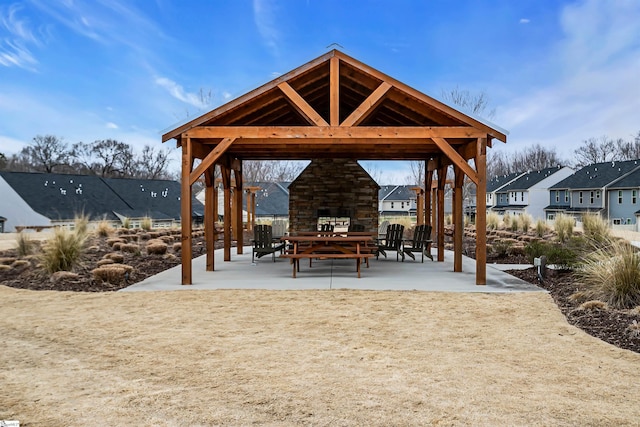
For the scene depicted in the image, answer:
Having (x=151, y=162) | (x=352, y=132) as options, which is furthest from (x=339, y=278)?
(x=151, y=162)

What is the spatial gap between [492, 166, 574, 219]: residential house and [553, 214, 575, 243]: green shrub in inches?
1115

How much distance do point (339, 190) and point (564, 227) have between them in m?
7.70

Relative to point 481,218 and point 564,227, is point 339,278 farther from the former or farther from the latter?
point 564,227

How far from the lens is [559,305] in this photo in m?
6.63

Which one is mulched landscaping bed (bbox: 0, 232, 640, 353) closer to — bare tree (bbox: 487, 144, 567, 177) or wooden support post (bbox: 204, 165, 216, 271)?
wooden support post (bbox: 204, 165, 216, 271)

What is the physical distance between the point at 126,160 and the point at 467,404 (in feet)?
179

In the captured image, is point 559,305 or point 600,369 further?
point 559,305

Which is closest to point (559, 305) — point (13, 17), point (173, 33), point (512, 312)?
point (512, 312)

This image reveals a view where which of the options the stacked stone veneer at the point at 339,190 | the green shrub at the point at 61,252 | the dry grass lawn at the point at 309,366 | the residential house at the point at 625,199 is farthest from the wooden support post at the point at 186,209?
the residential house at the point at 625,199

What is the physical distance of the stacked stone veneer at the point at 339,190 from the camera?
14.4 metres

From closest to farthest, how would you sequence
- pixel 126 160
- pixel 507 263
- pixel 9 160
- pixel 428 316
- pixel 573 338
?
pixel 573 338
pixel 428 316
pixel 507 263
pixel 9 160
pixel 126 160

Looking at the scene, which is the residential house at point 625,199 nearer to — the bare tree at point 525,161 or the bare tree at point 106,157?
the bare tree at point 525,161

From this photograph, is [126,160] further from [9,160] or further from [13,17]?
[13,17]

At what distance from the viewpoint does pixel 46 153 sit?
5016cm
